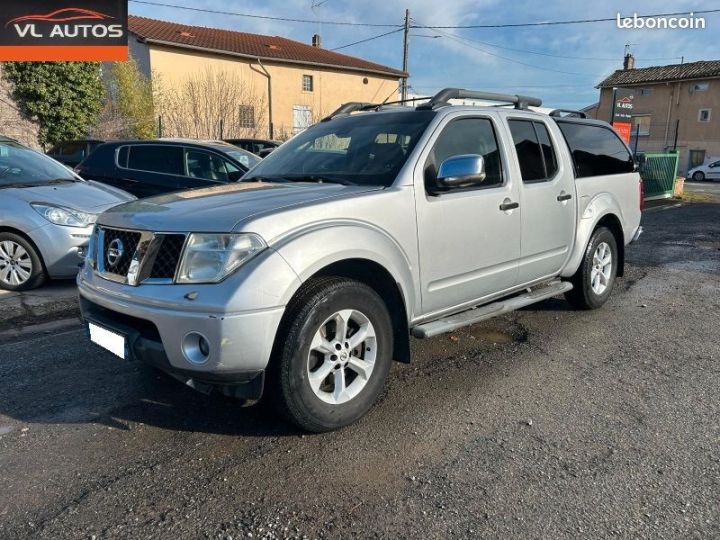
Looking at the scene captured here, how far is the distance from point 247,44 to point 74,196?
28841 millimetres

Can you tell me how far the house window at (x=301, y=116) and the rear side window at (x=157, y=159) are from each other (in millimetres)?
24690

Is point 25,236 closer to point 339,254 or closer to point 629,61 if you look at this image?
point 339,254

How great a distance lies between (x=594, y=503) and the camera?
2.51m

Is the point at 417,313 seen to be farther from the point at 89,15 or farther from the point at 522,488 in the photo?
the point at 89,15

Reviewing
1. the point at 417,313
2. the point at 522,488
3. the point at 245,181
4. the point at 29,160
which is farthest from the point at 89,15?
the point at 522,488

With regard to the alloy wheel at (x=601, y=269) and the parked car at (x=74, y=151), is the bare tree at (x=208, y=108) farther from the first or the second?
the alloy wheel at (x=601, y=269)

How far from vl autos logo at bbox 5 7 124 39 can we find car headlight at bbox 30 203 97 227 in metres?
14.1

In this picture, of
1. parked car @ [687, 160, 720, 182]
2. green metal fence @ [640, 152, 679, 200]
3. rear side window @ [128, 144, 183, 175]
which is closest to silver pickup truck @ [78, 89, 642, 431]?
rear side window @ [128, 144, 183, 175]

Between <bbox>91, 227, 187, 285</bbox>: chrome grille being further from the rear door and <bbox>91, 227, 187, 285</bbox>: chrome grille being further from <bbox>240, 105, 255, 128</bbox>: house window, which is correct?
<bbox>240, 105, 255, 128</bbox>: house window

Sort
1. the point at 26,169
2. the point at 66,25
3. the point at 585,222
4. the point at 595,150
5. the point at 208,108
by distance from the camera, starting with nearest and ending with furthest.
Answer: the point at 585,222
the point at 595,150
the point at 26,169
the point at 66,25
the point at 208,108

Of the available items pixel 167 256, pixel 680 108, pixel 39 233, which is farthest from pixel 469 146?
pixel 680 108

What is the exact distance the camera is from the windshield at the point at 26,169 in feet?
20.6

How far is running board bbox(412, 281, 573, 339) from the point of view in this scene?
351 centimetres

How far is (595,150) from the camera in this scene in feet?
17.7
